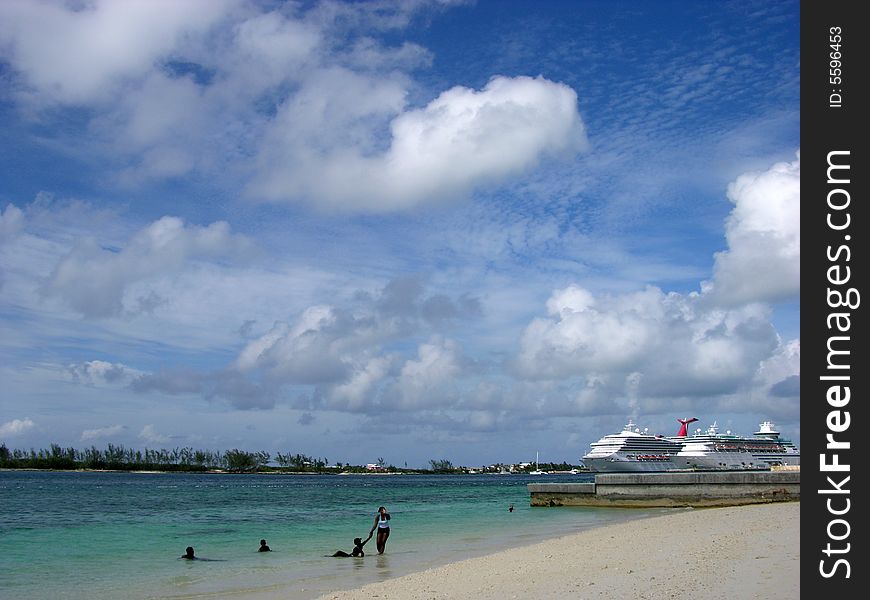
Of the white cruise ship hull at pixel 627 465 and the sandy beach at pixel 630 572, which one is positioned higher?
the sandy beach at pixel 630 572

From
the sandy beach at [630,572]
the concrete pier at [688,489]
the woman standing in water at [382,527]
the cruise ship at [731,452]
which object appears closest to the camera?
the sandy beach at [630,572]

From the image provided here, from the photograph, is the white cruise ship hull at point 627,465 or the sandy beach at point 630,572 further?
the white cruise ship hull at point 627,465

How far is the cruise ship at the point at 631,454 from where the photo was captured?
112188mm

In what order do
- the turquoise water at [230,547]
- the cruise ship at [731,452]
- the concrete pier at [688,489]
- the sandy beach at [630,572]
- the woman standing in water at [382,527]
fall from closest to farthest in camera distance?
the sandy beach at [630,572]
the turquoise water at [230,547]
the woman standing in water at [382,527]
the concrete pier at [688,489]
the cruise ship at [731,452]

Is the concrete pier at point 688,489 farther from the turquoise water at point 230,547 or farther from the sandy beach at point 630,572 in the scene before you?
the sandy beach at point 630,572

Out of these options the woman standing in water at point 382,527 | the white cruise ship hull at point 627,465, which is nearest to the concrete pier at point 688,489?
the woman standing in water at point 382,527

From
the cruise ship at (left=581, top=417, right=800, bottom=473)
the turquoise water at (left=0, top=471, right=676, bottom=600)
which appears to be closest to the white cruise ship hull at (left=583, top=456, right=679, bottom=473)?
the cruise ship at (left=581, top=417, right=800, bottom=473)

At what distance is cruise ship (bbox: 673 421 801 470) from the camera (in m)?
109

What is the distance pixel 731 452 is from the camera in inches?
4353

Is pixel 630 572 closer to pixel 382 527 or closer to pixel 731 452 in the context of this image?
pixel 382 527

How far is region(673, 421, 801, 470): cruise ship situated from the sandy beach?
90074mm

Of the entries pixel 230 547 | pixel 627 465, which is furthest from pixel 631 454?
pixel 230 547

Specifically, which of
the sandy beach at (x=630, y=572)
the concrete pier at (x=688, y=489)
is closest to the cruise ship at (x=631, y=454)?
the concrete pier at (x=688, y=489)
